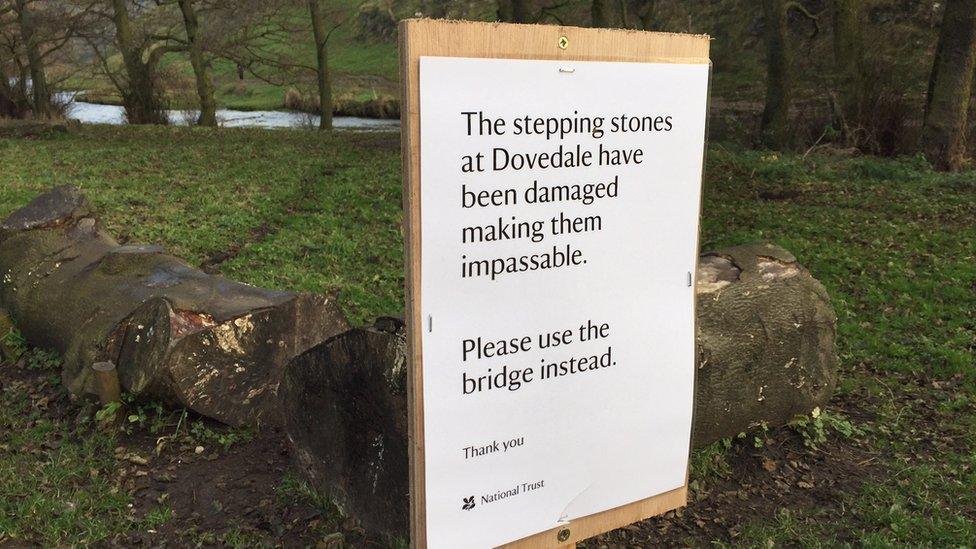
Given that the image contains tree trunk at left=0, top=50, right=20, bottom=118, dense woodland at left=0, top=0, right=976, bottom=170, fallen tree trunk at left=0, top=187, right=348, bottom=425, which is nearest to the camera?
fallen tree trunk at left=0, top=187, right=348, bottom=425

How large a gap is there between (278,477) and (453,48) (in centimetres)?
266

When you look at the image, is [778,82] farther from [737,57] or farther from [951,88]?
[737,57]

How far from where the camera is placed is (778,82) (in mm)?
14273

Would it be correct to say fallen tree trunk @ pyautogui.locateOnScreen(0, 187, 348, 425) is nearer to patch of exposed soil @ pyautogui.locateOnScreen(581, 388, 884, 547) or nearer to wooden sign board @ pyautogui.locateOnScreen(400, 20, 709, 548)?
patch of exposed soil @ pyautogui.locateOnScreen(581, 388, 884, 547)

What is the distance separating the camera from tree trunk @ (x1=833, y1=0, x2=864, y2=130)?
1366 centimetres

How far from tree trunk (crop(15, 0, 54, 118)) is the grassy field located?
7.79m

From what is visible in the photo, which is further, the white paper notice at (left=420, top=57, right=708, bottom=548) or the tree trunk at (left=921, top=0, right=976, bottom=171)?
the tree trunk at (left=921, top=0, right=976, bottom=171)

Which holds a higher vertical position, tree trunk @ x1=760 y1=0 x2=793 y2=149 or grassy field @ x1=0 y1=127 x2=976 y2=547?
tree trunk @ x1=760 y1=0 x2=793 y2=149

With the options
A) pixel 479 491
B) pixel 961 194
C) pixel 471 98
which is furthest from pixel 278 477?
pixel 961 194

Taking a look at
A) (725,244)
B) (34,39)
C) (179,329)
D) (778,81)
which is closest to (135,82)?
(34,39)

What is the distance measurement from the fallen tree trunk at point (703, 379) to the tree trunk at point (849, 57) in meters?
10.0

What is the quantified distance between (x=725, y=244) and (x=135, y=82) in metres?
19.2

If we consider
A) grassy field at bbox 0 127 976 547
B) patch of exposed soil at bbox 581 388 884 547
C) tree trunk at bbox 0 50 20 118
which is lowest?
patch of exposed soil at bbox 581 388 884 547

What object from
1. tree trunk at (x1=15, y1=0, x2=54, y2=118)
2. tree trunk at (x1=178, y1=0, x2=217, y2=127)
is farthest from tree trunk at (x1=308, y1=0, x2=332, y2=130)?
tree trunk at (x1=15, y1=0, x2=54, y2=118)
